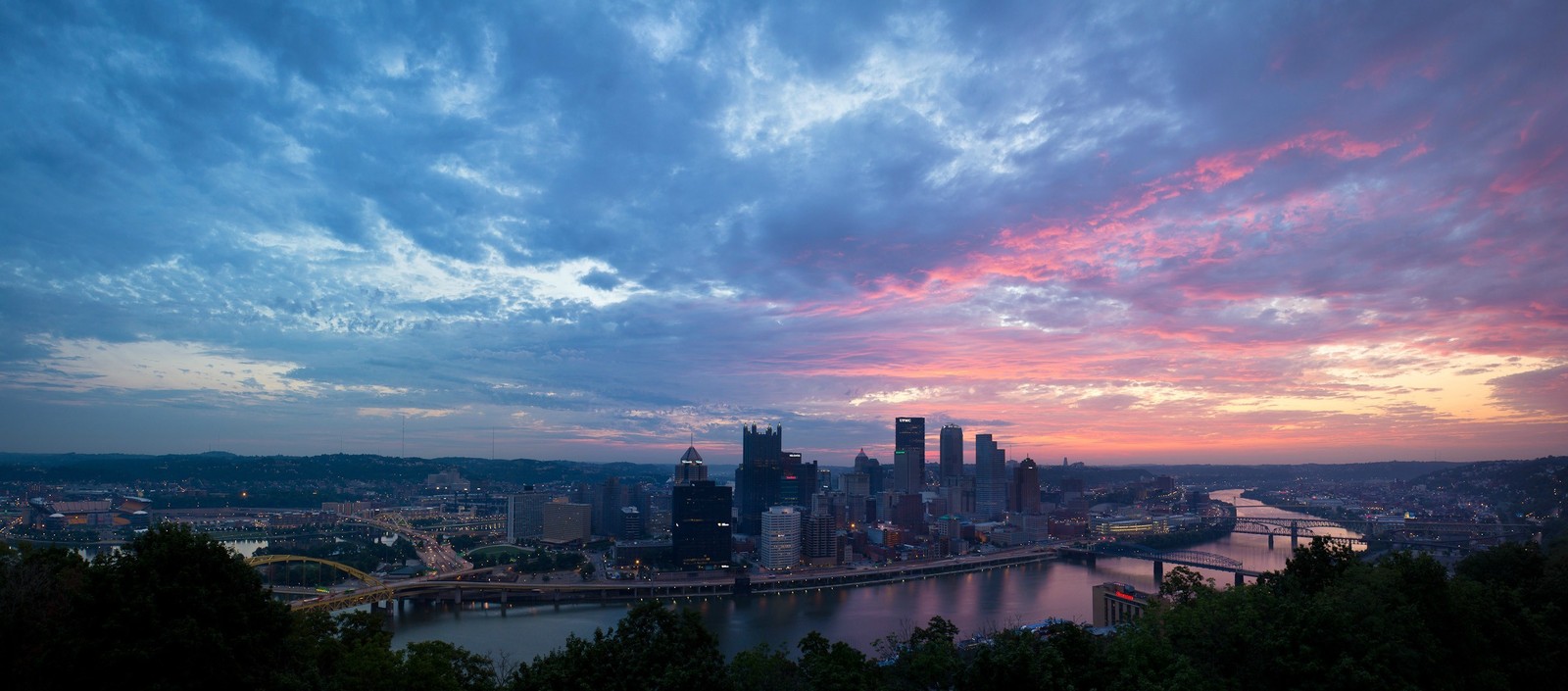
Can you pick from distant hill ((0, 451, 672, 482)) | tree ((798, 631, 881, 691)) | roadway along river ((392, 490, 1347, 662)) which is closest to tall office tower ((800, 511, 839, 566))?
roadway along river ((392, 490, 1347, 662))

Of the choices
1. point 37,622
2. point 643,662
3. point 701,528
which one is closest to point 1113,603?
point 643,662

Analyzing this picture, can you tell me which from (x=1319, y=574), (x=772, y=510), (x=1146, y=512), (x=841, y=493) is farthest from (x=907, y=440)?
(x=1319, y=574)

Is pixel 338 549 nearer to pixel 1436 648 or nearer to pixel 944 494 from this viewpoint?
pixel 1436 648

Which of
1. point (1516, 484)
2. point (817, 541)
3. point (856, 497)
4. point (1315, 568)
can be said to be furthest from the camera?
point (856, 497)

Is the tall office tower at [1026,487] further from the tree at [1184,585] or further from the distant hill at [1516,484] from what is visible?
the tree at [1184,585]

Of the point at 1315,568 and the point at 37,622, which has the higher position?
the point at 37,622

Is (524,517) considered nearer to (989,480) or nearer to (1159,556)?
(1159,556)

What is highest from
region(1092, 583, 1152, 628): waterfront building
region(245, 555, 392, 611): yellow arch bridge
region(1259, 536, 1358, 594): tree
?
region(1259, 536, 1358, 594): tree

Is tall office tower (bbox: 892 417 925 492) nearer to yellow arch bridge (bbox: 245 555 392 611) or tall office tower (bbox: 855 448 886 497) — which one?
tall office tower (bbox: 855 448 886 497)
